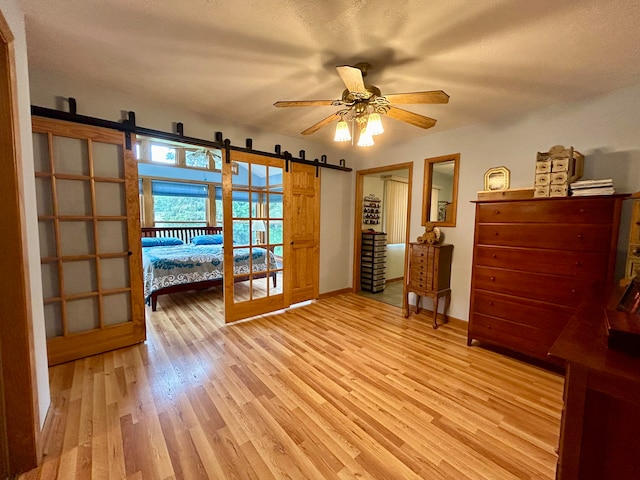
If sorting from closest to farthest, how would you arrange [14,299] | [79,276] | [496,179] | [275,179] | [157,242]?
[14,299], [79,276], [496,179], [275,179], [157,242]

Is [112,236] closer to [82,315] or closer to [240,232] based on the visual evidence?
[82,315]

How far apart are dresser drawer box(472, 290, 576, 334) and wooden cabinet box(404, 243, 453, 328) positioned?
21.2 inches

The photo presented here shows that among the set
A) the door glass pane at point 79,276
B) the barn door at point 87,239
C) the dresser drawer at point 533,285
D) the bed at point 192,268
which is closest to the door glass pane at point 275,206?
the bed at point 192,268

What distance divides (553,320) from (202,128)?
3828mm

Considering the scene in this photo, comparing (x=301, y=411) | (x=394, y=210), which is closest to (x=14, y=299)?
(x=301, y=411)

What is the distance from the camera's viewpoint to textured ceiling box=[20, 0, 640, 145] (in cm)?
137

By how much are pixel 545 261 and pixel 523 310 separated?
0.47 meters

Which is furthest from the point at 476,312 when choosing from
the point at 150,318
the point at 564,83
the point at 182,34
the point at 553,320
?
the point at 150,318

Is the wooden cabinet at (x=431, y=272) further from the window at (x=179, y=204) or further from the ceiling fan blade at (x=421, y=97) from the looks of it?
the window at (x=179, y=204)

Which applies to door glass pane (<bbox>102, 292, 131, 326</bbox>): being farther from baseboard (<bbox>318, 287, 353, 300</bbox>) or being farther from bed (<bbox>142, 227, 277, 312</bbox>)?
baseboard (<bbox>318, 287, 353, 300</bbox>)

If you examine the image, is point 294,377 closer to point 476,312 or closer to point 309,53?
point 476,312

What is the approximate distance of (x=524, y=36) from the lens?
1.52m

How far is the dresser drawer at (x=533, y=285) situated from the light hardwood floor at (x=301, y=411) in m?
0.65

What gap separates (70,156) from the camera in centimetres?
217
